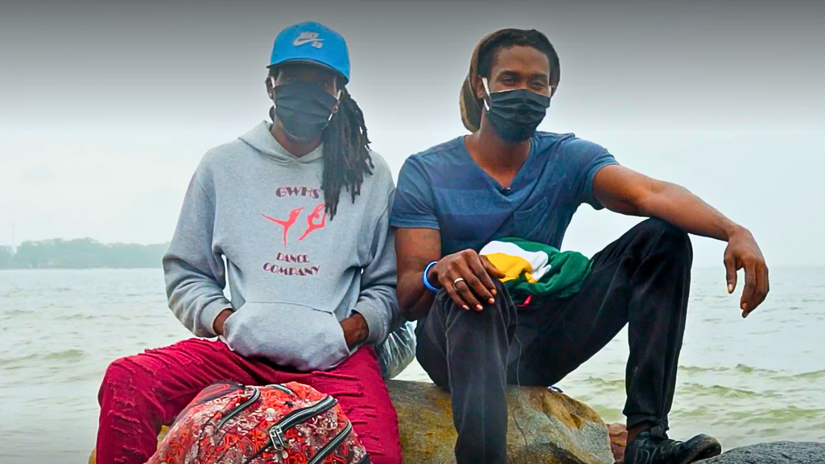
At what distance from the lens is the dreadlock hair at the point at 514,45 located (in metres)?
3.97

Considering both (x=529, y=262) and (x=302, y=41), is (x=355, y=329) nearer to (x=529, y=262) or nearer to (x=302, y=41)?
(x=529, y=262)

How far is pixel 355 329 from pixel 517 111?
1.17 metres

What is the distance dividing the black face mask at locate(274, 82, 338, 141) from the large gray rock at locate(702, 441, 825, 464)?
2103 millimetres

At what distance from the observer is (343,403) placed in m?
3.50

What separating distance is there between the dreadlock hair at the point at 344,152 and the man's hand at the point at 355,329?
1.50 ft

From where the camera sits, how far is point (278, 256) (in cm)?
382

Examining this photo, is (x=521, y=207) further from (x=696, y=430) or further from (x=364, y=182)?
(x=696, y=430)

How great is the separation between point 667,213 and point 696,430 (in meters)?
6.38

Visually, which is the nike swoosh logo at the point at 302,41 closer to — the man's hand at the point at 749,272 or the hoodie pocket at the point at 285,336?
the hoodie pocket at the point at 285,336

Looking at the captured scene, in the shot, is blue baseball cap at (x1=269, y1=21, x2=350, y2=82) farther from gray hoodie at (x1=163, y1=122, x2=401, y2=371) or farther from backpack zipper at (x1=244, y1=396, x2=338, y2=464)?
backpack zipper at (x1=244, y1=396, x2=338, y2=464)

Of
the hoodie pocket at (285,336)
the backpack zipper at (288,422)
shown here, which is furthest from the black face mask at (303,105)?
the backpack zipper at (288,422)

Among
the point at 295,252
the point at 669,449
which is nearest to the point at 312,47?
the point at 295,252

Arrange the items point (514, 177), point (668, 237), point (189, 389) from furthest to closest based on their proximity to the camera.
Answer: point (514, 177) → point (189, 389) → point (668, 237)

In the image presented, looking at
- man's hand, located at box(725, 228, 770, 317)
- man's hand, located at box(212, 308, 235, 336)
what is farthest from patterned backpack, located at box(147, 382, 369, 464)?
man's hand, located at box(725, 228, 770, 317)
